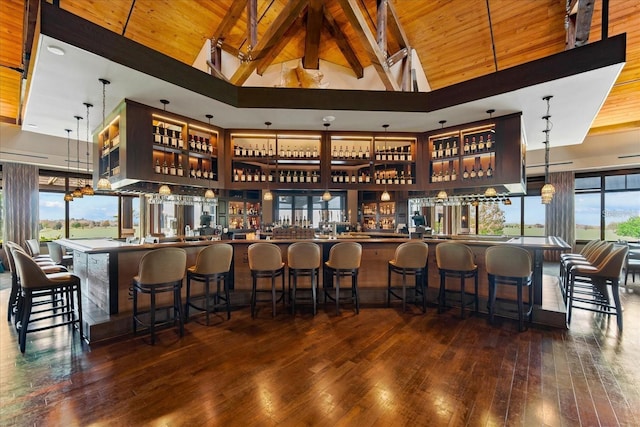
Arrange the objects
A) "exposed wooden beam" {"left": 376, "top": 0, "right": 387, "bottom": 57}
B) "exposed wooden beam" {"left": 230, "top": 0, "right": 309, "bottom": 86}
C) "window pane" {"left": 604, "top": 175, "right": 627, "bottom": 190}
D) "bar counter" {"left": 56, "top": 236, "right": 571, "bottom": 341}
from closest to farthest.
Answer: "bar counter" {"left": 56, "top": 236, "right": 571, "bottom": 341}, "exposed wooden beam" {"left": 230, "top": 0, "right": 309, "bottom": 86}, "exposed wooden beam" {"left": 376, "top": 0, "right": 387, "bottom": 57}, "window pane" {"left": 604, "top": 175, "right": 627, "bottom": 190}

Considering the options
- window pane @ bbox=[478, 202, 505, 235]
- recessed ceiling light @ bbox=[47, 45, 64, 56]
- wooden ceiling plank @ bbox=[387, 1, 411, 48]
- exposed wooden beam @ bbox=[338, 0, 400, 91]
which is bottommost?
window pane @ bbox=[478, 202, 505, 235]

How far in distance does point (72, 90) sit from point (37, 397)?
3.56m

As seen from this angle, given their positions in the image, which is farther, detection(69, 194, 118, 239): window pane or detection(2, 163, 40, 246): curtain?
detection(69, 194, 118, 239): window pane

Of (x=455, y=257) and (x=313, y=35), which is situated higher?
Answer: (x=313, y=35)

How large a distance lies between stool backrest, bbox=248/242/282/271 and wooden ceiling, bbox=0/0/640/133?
3666 mm

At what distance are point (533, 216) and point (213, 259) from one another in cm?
994

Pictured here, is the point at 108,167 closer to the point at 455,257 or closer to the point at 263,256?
the point at 263,256

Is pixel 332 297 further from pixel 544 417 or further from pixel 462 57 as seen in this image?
pixel 462 57

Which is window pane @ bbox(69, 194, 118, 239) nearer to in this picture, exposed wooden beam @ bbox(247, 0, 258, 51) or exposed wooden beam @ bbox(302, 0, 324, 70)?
exposed wooden beam @ bbox(247, 0, 258, 51)

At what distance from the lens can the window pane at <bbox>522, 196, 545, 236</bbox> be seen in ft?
29.9

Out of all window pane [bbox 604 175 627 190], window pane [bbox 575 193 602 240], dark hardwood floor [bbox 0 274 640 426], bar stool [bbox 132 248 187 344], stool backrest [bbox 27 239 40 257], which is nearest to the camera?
dark hardwood floor [bbox 0 274 640 426]

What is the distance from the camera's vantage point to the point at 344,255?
393 centimetres

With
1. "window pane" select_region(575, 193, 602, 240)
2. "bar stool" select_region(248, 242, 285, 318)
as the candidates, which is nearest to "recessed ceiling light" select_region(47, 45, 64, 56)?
"bar stool" select_region(248, 242, 285, 318)

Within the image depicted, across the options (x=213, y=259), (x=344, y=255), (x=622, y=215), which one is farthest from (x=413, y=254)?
(x=622, y=215)
